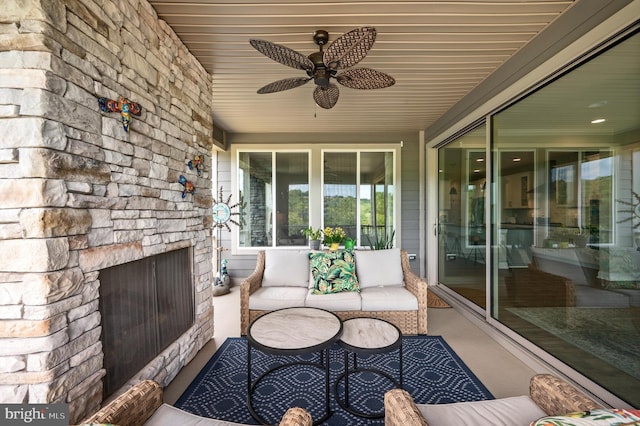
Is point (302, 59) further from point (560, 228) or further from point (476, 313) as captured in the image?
point (476, 313)

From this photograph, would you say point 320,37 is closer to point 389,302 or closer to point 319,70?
point 319,70

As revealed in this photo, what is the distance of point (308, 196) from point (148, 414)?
428 cm

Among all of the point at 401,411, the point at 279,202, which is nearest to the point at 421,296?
the point at 401,411

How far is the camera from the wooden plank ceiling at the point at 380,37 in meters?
2.08

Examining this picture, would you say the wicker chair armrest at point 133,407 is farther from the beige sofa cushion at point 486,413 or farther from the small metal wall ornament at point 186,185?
the small metal wall ornament at point 186,185

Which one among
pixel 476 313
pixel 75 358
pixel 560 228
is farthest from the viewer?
pixel 476 313

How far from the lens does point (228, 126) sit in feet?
16.1

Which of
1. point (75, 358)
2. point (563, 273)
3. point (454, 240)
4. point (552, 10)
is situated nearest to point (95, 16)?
point (75, 358)

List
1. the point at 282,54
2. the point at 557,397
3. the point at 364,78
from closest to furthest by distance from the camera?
the point at 557,397, the point at 282,54, the point at 364,78

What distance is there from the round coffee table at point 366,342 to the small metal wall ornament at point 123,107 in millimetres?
2023

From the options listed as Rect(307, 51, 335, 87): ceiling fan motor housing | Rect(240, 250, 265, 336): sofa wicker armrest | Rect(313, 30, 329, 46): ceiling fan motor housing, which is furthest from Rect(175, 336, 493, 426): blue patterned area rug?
Rect(313, 30, 329, 46): ceiling fan motor housing

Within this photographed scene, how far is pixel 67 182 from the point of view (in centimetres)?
136

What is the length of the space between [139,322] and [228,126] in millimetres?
3786

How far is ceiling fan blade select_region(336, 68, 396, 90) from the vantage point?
229 centimetres
